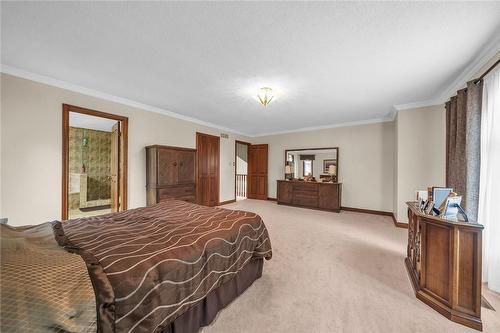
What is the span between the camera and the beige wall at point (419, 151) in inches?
143

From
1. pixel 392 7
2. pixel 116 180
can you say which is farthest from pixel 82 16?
pixel 116 180

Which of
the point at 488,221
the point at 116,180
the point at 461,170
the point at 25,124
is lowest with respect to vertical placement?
the point at 488,221

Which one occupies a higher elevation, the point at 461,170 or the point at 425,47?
the point at 425,47

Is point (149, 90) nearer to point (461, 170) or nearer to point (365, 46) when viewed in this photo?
point (365, 46)

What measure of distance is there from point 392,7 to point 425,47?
89 cm

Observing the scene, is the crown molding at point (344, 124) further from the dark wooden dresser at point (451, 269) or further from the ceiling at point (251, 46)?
the dark wooden dresser at point (451, 269)

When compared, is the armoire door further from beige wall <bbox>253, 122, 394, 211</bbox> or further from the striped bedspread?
beige wall <bbox>253, 122, 394, 211</bbox>

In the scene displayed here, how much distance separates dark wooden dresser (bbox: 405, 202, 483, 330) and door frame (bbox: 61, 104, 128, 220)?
15.1ft

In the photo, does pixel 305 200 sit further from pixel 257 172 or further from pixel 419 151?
pixel 419 151

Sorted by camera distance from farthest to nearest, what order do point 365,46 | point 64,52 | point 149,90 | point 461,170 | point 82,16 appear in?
point 149,90, point 461,170, point 64,52, point 365,46, point 82,16

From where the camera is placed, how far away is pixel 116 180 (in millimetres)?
3814

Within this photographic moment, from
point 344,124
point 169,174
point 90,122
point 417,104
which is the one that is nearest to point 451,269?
point 417,104

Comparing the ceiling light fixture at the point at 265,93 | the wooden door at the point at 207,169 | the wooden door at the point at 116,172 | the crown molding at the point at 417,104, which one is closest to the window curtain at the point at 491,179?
the crown molding at the point at 417,104

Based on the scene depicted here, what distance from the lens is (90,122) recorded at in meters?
5.05
